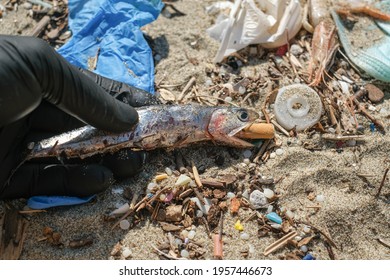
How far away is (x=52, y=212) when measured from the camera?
3.08 m

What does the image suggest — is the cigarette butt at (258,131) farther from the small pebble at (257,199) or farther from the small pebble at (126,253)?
the small pebble at (126,253)

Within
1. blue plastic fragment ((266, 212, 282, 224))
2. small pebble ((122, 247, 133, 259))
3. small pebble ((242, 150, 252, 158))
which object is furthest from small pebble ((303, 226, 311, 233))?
small pebble ((122, 247, 133, 259))

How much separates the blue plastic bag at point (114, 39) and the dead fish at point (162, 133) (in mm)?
464

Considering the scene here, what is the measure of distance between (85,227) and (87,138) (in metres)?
0.54

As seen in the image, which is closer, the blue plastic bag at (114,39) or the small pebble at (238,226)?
the small pebble at (238,226)

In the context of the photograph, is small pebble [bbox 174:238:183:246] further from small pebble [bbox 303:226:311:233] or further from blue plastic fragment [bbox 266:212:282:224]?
small pebble [bbox 303:226:311:233]

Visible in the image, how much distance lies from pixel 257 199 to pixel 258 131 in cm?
46

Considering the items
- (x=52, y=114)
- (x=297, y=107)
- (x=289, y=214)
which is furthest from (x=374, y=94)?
(x=52, y=114)

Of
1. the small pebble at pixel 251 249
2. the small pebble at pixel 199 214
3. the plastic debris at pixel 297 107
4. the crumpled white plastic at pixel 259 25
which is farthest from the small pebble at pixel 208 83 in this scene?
the small pebble at pixel 251 249

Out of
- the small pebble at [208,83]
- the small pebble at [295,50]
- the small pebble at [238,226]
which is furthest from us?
the small pebble at [295,50]

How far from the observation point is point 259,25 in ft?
12.2

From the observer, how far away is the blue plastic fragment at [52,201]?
10.0ft

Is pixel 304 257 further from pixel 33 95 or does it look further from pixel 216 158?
pixel 33 95

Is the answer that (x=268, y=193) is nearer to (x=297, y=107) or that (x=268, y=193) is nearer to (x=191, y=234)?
(x=191, y=234)
